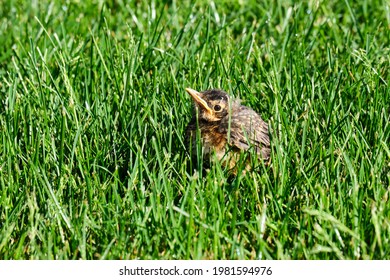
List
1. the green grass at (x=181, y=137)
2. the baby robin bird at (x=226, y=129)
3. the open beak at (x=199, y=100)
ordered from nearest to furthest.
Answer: the green grass at (x=181, y=137)
the baby robin bird at (x=226, y=129)
the open beak at (x=199, y=100)

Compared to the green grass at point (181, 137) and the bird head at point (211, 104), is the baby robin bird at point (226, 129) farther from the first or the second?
the green grass at point (181, 137)

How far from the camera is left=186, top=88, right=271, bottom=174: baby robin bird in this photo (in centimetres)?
519

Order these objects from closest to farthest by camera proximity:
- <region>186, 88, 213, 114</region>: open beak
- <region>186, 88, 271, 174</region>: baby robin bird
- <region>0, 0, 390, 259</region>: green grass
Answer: <region>0, 0, 390, 259</region>: green grass
<region>186, 88, 271, 174</region>: baby robin bird
<region>186, 88, 213, 114</region>: open beak

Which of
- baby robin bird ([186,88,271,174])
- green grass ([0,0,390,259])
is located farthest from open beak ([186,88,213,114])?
green grass ([0,0,390,259])

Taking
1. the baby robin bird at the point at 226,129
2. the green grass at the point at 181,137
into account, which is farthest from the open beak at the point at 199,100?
the green grass at the point at 181,137

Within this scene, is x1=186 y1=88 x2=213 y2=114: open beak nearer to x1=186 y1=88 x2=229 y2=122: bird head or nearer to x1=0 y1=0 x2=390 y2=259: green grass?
x1=186 y1=88 x2=229 y2=122: bird head

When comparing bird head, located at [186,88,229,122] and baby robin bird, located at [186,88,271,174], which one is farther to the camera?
bird head, located at [186,88,229,122]

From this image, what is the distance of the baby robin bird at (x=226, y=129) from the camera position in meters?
5.19

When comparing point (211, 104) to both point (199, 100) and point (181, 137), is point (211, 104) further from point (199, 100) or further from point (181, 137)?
point (181, 137)

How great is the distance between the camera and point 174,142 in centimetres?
557

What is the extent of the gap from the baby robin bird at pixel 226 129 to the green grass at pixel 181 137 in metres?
0.13

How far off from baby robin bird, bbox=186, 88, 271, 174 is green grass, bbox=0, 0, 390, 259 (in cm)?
13
